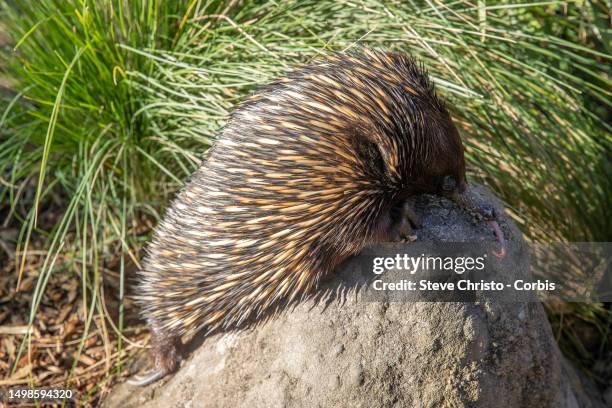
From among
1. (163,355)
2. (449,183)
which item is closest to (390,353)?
(449,183)

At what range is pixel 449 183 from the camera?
3.24 m

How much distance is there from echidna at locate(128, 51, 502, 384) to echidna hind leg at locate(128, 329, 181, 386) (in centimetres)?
47

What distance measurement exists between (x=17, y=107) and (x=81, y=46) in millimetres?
898

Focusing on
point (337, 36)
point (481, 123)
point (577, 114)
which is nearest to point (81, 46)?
point (337, 36)

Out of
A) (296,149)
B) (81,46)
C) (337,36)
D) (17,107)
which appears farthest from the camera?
(17,107)

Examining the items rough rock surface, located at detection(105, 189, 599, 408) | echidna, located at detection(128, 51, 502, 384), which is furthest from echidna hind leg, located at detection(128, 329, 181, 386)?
echidna, located at detection(128, 51, 502, 384)

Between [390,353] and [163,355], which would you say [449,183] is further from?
[163,355]

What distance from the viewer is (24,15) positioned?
15.5 feet

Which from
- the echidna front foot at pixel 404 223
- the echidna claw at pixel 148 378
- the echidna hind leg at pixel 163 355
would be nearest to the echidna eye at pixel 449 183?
the echidna front foot at pixel 404 223

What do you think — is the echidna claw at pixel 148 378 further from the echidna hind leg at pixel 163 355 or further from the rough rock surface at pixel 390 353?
the rough rock surface at pixel 390 353

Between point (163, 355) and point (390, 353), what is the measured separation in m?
1.23

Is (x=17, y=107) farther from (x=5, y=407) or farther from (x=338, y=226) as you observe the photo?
(x=338, y=226)

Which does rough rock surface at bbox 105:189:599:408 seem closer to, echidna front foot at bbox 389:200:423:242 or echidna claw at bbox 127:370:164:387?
echidna front foot at bbox 389:200:423:242

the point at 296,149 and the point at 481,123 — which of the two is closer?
the point at 296,149
